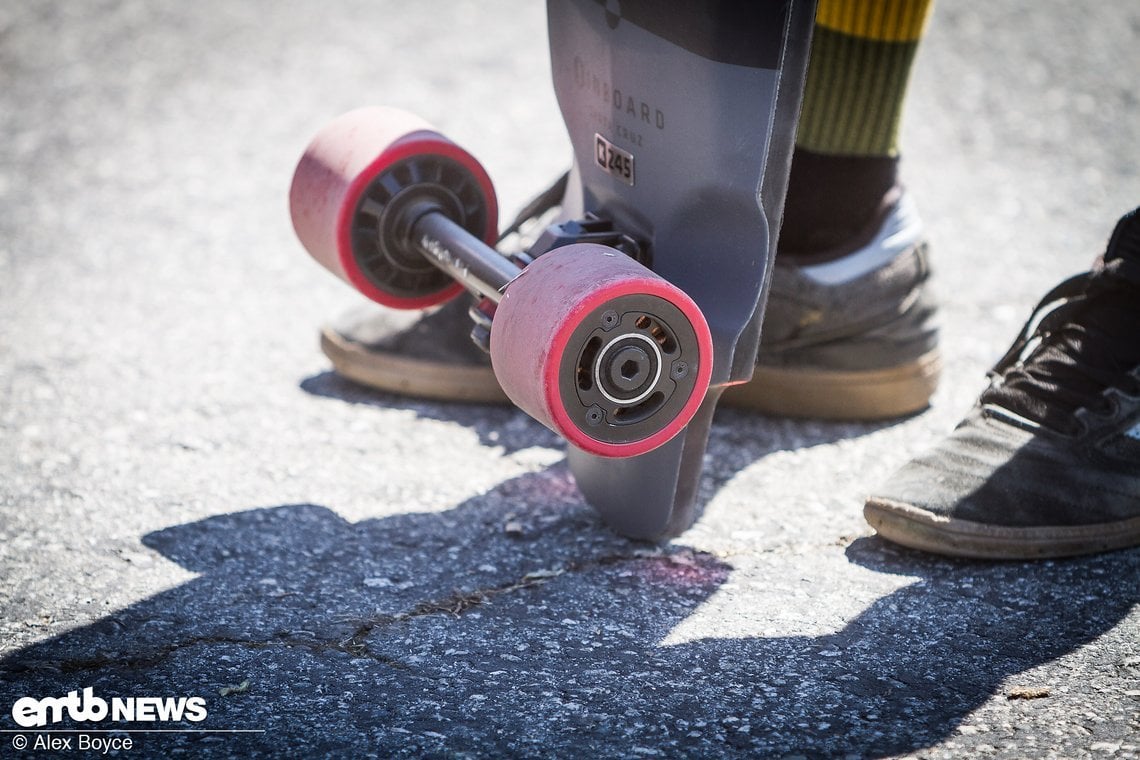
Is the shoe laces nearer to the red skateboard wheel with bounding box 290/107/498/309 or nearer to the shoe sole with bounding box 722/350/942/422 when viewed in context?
Result: the shoe sole with bounding box 722/350/942/422

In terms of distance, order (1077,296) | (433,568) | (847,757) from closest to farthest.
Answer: (847,757) < (433,568) < (1077,296)

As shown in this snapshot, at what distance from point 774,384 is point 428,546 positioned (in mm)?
708

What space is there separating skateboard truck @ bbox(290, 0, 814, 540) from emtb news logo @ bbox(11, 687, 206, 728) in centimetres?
51

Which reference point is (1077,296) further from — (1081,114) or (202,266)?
(1081,114)

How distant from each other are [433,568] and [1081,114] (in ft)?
9.18

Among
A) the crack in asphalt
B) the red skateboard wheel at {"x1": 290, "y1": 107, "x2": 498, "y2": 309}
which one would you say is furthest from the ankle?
the crack in asphalt

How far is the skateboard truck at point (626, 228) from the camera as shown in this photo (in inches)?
52.3

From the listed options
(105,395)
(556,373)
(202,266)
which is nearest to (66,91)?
(202,266)

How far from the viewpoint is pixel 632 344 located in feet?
4.41

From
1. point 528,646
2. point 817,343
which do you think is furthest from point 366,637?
point 817,343

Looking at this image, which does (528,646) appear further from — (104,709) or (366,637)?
(104,709)

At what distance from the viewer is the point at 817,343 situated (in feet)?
6.54

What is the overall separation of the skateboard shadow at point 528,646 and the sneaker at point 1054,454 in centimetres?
5

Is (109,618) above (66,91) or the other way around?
the other way around
